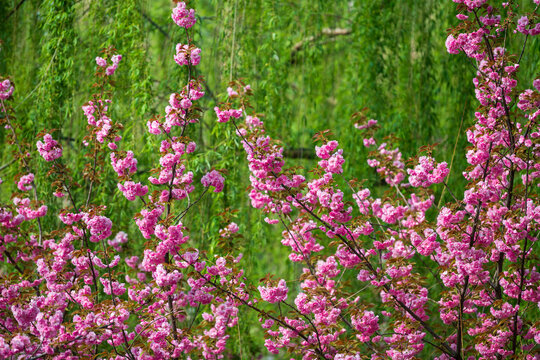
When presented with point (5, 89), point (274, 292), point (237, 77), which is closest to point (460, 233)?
point (274, 292)

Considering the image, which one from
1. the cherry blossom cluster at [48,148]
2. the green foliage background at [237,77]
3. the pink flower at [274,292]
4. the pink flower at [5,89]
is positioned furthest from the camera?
the green foliage background at [237,77]

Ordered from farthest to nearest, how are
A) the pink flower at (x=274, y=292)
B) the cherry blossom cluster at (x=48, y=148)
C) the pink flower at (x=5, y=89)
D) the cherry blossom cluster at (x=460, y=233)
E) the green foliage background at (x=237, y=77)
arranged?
the green foliage background at (x=237, y=77) → the pink flower at (x=5, y=89) → the cherry blossom cluster at (x=48, y=148) → the pink flower at (x=274, y=292) → the cherry blossom cluster at (x=460, y=233)

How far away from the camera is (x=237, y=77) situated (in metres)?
3.17

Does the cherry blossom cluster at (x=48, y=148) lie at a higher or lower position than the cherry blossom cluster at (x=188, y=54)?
lower

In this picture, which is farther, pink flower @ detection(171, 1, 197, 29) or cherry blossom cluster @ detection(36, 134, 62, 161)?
cherry blossom cluster @ detection(36, 134, 62, 161)

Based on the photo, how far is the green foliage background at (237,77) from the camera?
10.2 ft

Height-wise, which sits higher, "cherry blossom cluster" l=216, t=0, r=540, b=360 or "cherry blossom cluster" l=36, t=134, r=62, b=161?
"cherry blossom cluster" l=36, t=134, r=62, b=161

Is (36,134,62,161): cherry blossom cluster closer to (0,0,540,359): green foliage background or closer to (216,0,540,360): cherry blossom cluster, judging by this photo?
(0,0,540,359): green foliage background

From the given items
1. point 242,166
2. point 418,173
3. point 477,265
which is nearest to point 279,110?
point 242,166

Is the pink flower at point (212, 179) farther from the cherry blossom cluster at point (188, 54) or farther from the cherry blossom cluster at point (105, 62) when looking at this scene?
the cherry blossom cluster at point (105, 62)

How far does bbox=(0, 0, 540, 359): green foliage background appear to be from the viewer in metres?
3.10

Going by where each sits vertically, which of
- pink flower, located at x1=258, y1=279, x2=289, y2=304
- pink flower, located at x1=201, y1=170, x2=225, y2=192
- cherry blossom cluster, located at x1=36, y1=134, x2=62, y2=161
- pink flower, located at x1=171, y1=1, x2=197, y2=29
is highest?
pink flower, located at x1=171, y1=1, x2=197, y2=29

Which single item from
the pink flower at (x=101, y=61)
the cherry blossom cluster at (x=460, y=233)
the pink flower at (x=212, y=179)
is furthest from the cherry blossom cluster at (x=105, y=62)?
the pink flower at (x=212, y=179)

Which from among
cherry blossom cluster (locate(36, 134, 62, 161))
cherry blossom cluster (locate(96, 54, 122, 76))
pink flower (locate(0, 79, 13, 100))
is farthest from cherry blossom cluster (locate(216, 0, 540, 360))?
pink flower (locate(0, 79, 13, 100))
